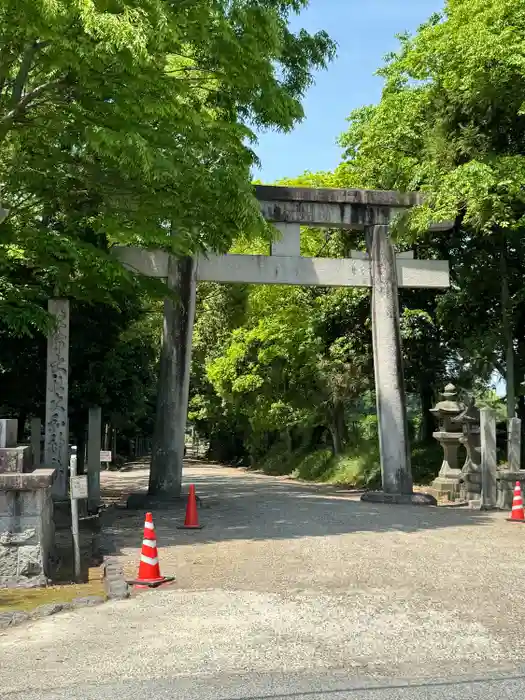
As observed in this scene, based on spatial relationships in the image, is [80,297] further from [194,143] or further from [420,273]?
[420,273]

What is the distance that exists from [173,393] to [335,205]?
553cm

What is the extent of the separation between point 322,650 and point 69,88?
832cm

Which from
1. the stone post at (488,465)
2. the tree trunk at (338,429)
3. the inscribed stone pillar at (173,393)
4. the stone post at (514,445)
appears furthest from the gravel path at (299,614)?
the tree trunk at (338,429)

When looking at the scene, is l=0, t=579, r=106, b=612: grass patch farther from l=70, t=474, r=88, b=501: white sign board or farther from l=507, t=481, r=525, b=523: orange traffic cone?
l=507, t=481, r=525, b=523: orange traffic cone

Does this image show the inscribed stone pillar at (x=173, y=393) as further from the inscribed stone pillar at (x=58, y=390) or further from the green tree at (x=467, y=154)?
the green tree at (x=467, y=154)

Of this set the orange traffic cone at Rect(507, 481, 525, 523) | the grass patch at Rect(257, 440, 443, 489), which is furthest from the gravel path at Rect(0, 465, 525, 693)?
the grass patch at Rect(257, 440, 443, 489)

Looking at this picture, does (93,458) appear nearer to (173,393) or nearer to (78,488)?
(173,393)

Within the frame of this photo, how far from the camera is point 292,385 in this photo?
28.3m

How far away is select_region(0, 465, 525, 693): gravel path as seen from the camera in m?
4.81

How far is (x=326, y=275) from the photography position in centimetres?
1620

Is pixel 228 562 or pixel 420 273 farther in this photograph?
pixel 420 273

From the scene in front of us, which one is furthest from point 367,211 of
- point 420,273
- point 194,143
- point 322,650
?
point 322,650

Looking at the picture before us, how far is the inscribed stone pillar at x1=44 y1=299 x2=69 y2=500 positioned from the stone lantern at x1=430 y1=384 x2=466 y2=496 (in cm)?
1005

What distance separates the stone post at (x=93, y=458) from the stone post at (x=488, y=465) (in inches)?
313
